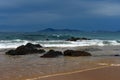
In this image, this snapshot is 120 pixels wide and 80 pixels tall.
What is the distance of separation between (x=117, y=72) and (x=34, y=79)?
9.53 feet

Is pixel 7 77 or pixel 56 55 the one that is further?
pixel 56 55

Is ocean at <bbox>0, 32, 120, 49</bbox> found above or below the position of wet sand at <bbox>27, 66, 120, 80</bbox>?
above

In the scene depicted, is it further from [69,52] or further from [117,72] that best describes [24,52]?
[117,72]

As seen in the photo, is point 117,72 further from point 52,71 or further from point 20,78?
point 20,78

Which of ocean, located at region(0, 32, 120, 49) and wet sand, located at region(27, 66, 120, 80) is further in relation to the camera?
ocean, located at region(0, 32, 120, 49)

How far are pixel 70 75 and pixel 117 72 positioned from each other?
1657 mm

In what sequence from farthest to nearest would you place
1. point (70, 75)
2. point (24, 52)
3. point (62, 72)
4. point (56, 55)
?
1. point (24, 52)
2. point (56, 55)
3. point (62, 72)
4. point (70, 75)

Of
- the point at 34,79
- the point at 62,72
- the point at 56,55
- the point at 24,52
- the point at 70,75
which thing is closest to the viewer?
the point at 34,79

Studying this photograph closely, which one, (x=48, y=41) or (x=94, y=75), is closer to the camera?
(x=94, y=75)

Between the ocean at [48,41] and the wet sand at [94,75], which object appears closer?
the wet sand at [94,75]

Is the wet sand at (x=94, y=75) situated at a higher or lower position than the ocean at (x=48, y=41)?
lower

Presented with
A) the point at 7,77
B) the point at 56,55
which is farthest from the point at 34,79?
the point at 56,55

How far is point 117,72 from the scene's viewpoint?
11.3 m

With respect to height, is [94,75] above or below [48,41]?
below
